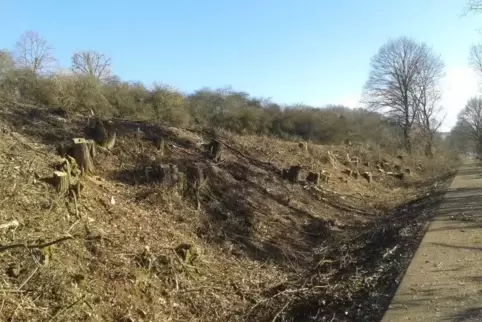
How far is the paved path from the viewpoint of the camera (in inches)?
219

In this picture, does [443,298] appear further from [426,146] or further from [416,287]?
[426,146]

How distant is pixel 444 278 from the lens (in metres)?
6.86

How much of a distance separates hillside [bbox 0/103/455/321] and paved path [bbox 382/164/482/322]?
0.29m

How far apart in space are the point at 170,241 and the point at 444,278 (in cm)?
463

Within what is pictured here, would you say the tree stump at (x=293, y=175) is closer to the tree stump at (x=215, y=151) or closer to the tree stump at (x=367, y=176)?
the tree stump at (x=215, y=151)

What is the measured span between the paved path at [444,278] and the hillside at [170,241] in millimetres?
293

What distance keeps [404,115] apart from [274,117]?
1782 cm

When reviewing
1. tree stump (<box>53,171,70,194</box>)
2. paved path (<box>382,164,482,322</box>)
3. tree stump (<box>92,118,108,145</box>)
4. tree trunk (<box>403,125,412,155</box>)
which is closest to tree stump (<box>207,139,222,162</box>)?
tree stump (<box>92,118,108,145</box>)

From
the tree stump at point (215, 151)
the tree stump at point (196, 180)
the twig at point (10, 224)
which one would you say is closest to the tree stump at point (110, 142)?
the tree stump at point (196, 180)

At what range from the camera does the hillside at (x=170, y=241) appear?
20.0 ft

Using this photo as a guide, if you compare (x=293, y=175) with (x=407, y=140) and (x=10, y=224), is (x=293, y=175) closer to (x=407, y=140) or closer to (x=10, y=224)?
(x=10, y=224)

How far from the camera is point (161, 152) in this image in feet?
41.4

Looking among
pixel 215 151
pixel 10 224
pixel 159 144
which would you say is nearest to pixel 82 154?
pixel 159 144

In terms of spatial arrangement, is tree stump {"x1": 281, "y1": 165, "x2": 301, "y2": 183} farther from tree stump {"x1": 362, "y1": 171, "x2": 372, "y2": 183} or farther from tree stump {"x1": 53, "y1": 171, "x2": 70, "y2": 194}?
tree stump {"x1": 53, "y1": 171, "x2": 70, "y2": 194}
